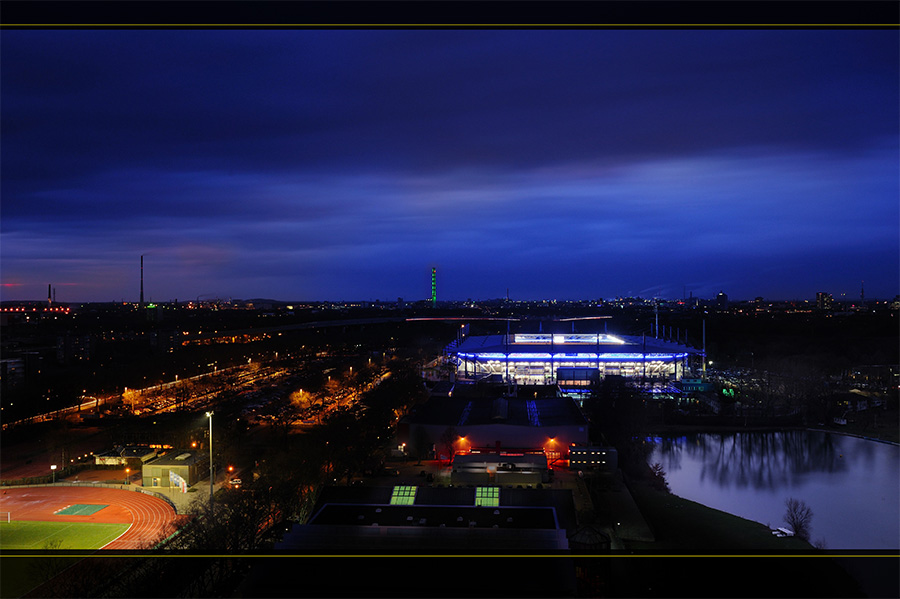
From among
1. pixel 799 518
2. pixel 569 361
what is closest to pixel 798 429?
pixel 799 518

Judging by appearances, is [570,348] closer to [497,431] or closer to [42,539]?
[497,431]

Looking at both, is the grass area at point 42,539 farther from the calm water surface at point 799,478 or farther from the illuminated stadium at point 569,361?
the illuminated stadium at point 569,361

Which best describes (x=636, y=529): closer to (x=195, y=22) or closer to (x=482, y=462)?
(x=482, y=462)

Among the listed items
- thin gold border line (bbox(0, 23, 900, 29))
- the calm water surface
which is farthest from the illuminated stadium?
thin gold border line (bbox(0, 23, 900, 29))

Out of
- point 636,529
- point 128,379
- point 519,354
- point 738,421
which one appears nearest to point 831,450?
point 738,421

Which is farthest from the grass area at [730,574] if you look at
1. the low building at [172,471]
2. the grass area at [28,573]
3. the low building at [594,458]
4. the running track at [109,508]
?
the low building at [172,471]
